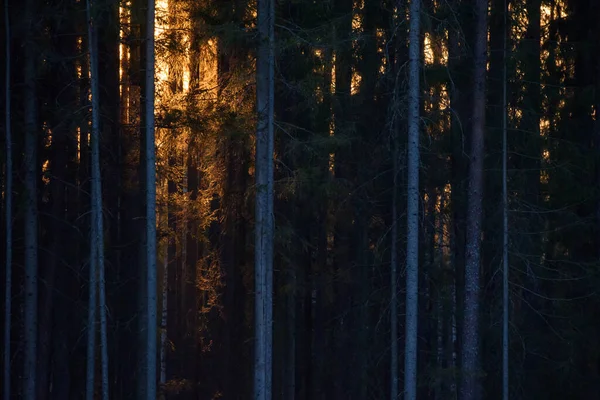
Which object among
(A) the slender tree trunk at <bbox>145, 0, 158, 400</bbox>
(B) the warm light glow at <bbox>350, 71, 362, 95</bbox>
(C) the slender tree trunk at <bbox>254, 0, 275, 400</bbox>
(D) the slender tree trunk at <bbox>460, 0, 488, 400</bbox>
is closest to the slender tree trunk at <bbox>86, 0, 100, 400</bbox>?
(A) the slender tree trunk at <bbox>145, 0, 158, 400</bbox>

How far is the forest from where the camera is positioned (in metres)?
16.0

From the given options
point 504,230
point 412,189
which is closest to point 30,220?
point 412,189

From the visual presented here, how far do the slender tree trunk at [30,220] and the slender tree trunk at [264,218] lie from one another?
4.79 metres

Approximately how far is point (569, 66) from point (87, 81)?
13360mm

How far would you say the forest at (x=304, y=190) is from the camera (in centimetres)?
1605

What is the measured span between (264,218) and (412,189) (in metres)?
3.19

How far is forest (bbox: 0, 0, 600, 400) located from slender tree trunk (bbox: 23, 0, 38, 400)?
45mm

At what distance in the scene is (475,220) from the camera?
1677 centimetres

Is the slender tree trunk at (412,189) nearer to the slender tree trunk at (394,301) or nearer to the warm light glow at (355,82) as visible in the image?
the slender tree trunk at (394,301)

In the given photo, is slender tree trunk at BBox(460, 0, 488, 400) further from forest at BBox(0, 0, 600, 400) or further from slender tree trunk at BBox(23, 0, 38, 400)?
slender tree trunk at BBox(23, 0, 38, 400)

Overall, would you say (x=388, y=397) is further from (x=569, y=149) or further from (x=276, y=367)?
(x=569, y=149)

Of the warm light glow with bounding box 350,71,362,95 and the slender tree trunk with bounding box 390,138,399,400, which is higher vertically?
the warm light glow with bounding box 350,71,362,95

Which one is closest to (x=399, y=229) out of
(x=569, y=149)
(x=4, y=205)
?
(x=569, y=149)

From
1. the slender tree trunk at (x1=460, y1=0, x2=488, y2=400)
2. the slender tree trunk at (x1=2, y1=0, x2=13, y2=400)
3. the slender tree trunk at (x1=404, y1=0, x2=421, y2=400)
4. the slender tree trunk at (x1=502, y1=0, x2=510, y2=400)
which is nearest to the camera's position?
the slender tree trunk at (x1=404, y1=0, x2=421, y2=400)
